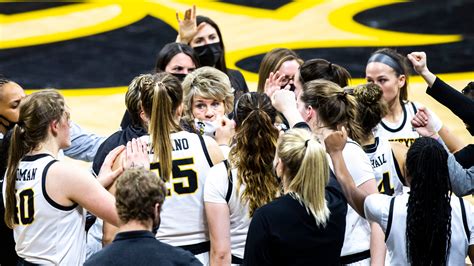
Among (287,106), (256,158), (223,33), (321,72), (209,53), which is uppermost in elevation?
(287,106)

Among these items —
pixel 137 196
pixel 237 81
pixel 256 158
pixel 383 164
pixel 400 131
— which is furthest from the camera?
pixel 237 81

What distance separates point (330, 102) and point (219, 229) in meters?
0.82

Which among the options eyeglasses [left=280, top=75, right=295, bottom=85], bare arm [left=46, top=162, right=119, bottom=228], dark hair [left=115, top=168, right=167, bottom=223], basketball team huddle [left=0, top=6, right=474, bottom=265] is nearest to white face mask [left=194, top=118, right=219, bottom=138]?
basketball team huddle [left=0, top=6, right=474, bottom=265]

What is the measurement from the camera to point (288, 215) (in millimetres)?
3479

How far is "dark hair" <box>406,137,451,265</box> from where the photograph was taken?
3652 mm

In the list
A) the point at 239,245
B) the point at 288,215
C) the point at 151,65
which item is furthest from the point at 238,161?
the point at 151,65

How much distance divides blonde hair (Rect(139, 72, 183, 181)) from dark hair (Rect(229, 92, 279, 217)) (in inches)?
13.7

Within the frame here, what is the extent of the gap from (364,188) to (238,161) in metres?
0.69

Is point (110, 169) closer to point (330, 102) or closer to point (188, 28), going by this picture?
point (330, 102)

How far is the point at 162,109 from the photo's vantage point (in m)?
4.31

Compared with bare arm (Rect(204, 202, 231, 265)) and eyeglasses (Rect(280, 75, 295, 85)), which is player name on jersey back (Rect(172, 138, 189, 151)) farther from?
eyeglasses (Rect(280, 75, 295, 85))

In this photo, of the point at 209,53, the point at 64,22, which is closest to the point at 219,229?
the point at 209,53

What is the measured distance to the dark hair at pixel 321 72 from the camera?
5.03m

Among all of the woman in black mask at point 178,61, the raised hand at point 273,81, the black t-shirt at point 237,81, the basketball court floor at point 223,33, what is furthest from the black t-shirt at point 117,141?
the basketball court floor at point 223,33
